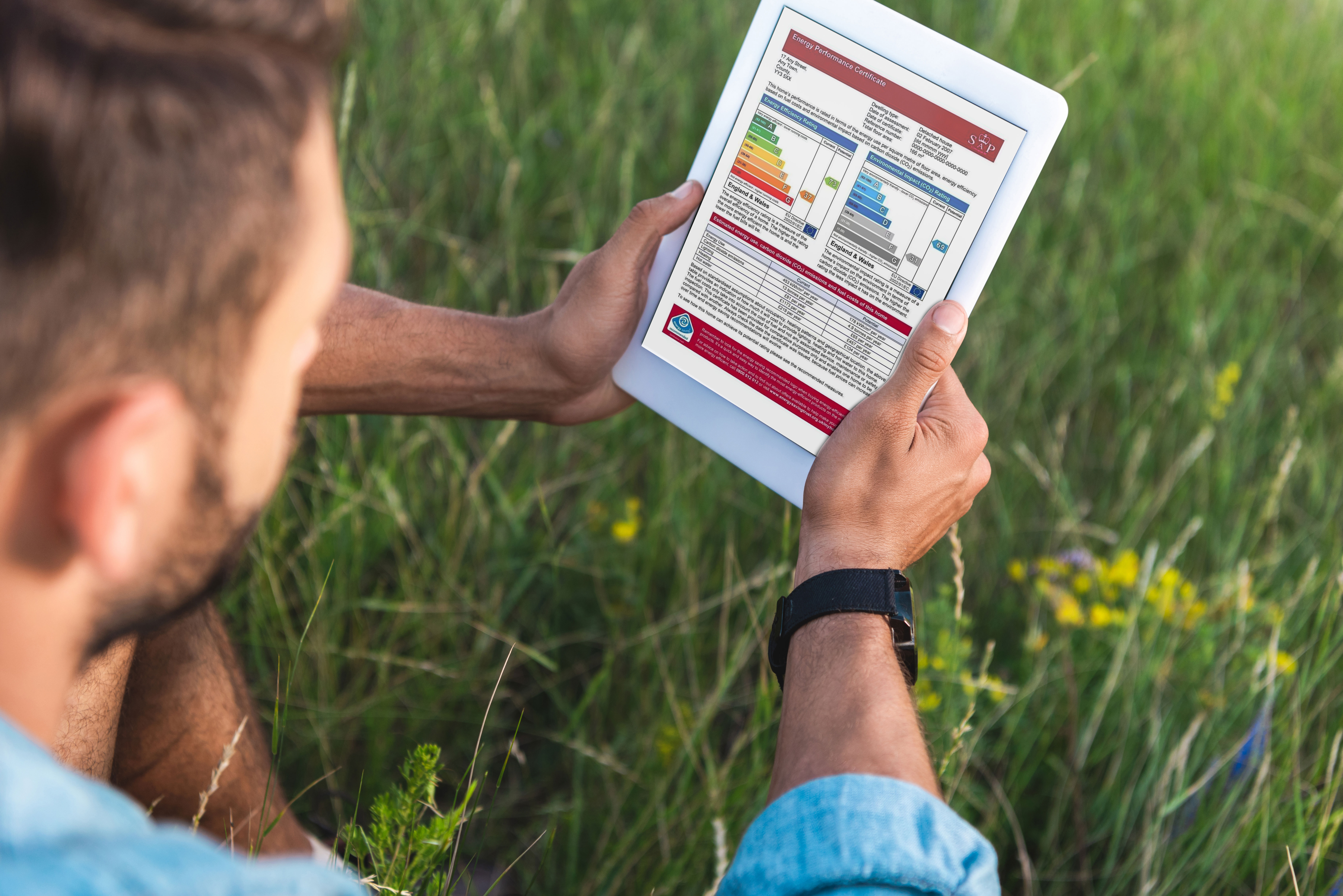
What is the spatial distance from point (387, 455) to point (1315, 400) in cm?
198

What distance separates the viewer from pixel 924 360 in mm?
1043

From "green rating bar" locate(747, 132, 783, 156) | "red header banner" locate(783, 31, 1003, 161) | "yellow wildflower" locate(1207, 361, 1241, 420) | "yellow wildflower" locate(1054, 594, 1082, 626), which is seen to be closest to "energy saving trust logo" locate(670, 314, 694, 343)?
"green rating bar" locate(747, 132, 783, 156)

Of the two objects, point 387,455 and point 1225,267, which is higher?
point 1225,267

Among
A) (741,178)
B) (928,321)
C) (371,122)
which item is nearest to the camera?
(928,321)

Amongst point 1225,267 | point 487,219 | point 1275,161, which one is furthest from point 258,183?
point 1275,161

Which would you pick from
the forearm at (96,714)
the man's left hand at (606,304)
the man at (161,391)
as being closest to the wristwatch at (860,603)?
the man at (161,391)

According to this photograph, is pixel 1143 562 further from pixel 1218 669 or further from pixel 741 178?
pixel 741 178

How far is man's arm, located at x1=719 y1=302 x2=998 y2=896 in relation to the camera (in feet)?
2.58

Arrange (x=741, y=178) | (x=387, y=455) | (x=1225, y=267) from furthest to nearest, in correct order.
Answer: (x=1225, y=267), (x=387, y=455), (x=741, y=178)

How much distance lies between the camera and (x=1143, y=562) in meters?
1.78

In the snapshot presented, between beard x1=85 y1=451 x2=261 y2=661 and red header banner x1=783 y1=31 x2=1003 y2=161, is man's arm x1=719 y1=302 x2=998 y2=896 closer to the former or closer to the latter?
red header banner x1=783 y1=31 x2=1003 y2=161

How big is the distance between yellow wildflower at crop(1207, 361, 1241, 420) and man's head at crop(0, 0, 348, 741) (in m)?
1.80

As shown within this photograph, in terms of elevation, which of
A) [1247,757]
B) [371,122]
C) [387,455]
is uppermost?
[371,122]

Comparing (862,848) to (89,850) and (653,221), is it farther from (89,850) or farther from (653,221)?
(653,221)
